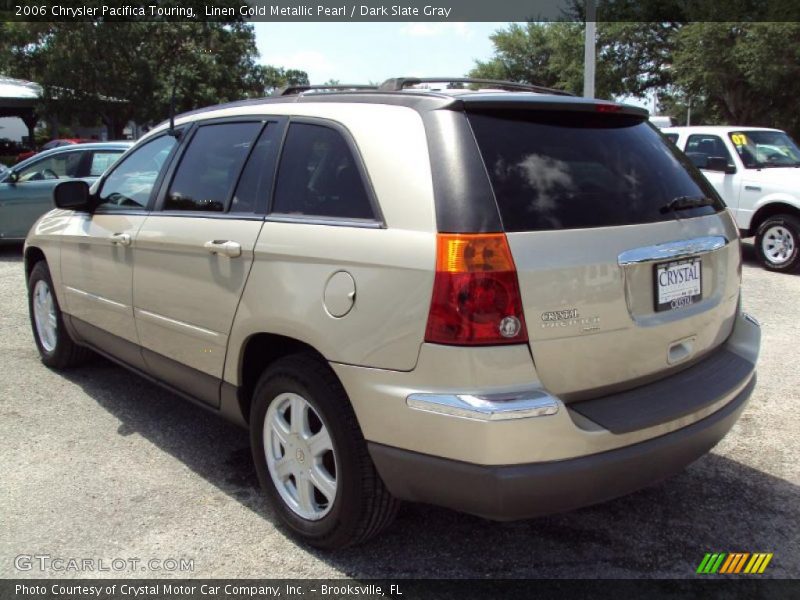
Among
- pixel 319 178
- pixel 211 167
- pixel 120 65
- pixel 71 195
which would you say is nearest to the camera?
pixel 319 178

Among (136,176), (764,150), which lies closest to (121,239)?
(136,176)

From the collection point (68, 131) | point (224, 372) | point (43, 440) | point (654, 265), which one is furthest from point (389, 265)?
point (68, 131)

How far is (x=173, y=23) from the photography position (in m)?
29.5

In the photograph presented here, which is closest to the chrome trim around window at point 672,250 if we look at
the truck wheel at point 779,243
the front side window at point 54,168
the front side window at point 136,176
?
the front side window at point 136,176

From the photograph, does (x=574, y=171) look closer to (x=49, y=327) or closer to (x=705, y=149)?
(x=49, y=327)

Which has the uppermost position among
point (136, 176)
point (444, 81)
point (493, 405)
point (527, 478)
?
point (444, 81)

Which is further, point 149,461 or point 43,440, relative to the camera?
point 43,440

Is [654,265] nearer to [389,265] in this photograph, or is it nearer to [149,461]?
[389,265]

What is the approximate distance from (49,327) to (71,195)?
1.36 meters

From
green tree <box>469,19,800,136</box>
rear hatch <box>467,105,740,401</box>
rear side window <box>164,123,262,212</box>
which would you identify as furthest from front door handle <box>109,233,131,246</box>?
green tree <box>469,19,800,136</box>

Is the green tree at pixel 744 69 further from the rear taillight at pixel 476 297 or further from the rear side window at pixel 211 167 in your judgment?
the rear taillight at pixel 476 297

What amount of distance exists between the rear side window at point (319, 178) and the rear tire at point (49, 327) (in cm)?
267

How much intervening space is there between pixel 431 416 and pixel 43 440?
2.74 meters

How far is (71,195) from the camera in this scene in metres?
4.29
